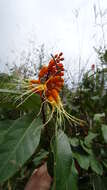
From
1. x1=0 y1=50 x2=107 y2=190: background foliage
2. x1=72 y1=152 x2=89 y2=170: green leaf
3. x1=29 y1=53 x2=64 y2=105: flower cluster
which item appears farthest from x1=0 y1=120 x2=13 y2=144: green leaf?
x1=72 y1=152 x2=89 y2=170: green leaf

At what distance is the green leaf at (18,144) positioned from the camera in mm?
444

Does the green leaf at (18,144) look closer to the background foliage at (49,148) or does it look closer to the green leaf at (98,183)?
the background foliage at (49,148)

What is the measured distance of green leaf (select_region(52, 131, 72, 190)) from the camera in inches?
18.7

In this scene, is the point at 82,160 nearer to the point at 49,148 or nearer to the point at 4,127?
the point at 49,148

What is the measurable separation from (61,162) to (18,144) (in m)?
0.10

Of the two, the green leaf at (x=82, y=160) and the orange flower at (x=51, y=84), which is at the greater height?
the orange flower at (x=51, y=84)

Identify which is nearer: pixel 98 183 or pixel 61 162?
pixel 61 162

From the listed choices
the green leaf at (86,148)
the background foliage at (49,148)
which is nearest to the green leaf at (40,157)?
the background foliage at (49,148)

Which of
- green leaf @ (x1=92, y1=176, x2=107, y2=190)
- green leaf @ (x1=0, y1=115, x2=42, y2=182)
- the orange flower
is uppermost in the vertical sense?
the orange flower

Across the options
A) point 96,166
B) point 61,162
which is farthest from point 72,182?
point 96,166

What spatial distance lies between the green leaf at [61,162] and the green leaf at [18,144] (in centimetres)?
5

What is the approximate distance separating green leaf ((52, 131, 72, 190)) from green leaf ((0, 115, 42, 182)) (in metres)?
0.05

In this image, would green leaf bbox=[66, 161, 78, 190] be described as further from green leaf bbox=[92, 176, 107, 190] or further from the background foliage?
green leaf bbox=[92, 176, 107, 190]

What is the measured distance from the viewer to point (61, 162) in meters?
0.49
